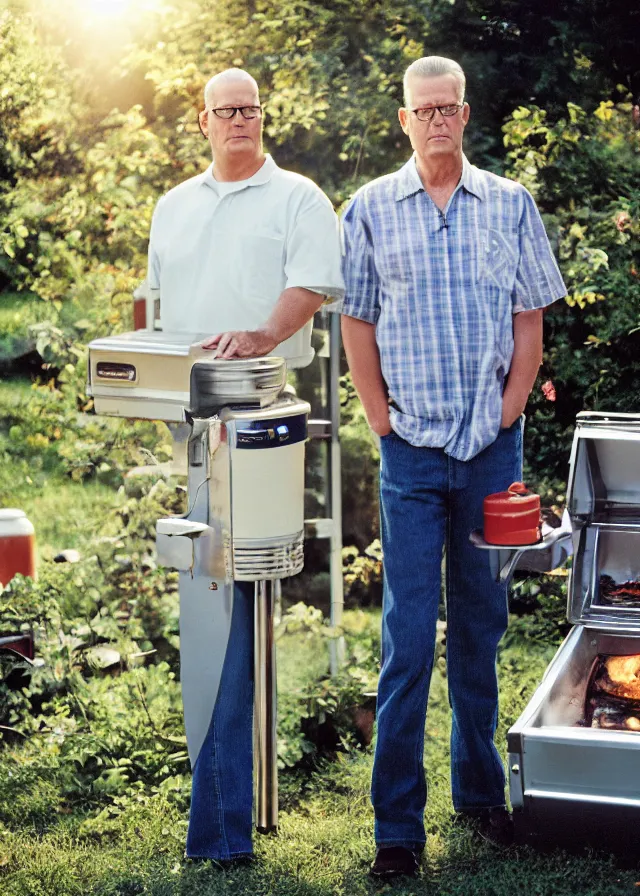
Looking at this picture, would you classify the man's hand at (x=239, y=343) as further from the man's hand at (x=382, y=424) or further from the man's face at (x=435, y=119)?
the man's face at (x=435, y=119)

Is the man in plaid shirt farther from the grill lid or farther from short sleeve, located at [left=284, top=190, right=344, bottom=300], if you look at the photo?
the grill lid

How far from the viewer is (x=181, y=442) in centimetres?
384

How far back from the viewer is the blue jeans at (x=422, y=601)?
3.87 metres

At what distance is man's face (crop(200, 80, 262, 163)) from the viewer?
377 cm

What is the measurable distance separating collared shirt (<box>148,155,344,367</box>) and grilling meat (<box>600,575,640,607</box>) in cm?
129

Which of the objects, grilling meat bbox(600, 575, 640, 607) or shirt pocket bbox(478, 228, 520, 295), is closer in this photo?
shirt pocket bbox(478, 228, 520, 295)

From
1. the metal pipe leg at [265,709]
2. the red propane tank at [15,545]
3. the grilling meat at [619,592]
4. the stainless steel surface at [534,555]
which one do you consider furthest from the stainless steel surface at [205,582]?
the red propane tank at [15,545]

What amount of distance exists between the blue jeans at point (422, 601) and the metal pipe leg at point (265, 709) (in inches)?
13.2

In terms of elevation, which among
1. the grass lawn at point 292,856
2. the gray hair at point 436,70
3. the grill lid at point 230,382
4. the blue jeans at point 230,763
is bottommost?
the grass lawn at point 292,856

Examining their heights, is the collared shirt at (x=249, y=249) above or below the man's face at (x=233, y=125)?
below

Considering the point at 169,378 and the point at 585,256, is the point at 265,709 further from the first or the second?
the point at 585,256

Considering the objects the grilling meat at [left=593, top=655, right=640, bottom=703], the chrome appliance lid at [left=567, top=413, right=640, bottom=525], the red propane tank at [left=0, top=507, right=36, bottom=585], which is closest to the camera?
the grilling meat at [left=593, top=655, right=640, bottom=703]

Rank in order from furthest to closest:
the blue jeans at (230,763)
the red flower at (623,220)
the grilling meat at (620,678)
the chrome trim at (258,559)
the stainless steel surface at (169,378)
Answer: the red flower at (623,220) < the grilling meat at (620,678) < the blue jeans at (230,763) < the chrome trim at (258,559) < the stainless steel surface at (169,378)

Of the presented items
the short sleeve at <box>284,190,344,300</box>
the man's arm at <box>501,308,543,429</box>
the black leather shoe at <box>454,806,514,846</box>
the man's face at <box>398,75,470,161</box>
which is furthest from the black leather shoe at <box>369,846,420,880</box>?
the man's face at <box>398,75,470,161</box>
